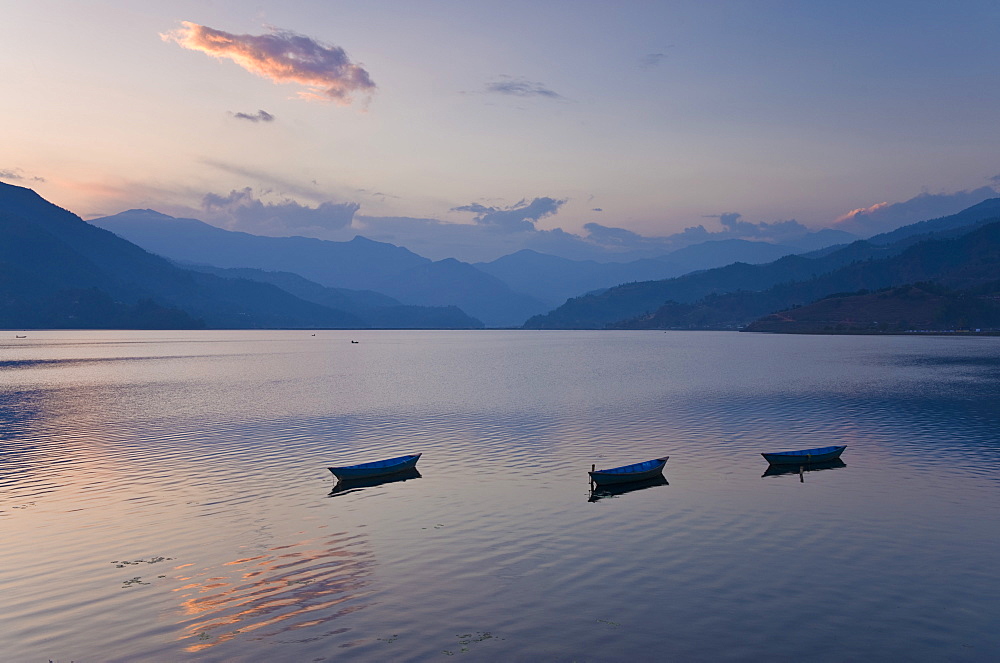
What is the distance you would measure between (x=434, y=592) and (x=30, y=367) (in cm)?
18494

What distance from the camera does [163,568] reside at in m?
30.4

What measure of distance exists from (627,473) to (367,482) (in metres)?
18.9

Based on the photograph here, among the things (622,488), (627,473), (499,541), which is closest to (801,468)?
(627,473)

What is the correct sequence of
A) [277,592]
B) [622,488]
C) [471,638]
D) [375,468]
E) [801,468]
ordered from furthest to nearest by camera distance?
1. [801,468]
2. [375,468]
3. [622,488]
4. [277,592]
5. [471,638]

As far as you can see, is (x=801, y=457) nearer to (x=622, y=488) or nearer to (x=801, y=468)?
(x=801, y=468)

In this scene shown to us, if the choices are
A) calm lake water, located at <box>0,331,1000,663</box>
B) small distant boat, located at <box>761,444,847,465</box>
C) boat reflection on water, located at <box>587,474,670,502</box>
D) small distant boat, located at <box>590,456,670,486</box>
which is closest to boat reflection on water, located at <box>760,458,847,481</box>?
small distant boat, located at <box>761,444,847,465</box>

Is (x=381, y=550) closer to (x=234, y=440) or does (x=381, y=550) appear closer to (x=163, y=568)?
(x=163, y=568)

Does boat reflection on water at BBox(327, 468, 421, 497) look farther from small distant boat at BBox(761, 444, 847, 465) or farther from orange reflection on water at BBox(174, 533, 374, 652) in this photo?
small distant boat at BBox(761, 444, 847, 465)

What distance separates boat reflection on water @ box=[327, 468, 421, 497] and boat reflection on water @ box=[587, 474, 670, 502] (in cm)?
1394

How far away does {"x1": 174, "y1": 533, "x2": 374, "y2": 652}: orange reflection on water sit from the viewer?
952 inches

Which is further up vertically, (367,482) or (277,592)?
(277,592)

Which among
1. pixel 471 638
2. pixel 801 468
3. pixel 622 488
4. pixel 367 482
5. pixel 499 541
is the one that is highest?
pixel 367 482

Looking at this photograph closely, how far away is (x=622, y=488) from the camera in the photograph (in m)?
46.2

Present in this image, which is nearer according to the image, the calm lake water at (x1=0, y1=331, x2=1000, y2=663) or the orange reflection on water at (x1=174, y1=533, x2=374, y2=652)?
the calm lake water at (x1=0, y1=331, x2=1000, y2=663)
